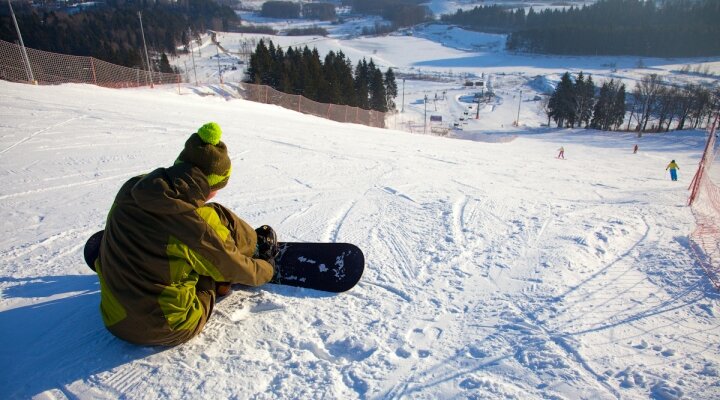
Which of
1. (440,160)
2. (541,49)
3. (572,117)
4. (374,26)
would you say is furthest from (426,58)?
(440,160)

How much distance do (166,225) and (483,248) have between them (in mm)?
3172

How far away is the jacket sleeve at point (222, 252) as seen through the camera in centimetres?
222

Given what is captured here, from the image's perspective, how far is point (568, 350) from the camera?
2.64 m

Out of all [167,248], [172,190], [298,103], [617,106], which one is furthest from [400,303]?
[617,106]

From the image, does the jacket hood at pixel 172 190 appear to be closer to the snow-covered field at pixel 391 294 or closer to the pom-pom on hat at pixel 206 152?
the pom-pom on hat at pixel 206 152

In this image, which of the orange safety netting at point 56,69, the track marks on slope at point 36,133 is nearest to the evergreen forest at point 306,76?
the orange safety netting at point 56,69

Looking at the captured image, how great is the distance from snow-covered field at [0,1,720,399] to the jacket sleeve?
0.52 metres

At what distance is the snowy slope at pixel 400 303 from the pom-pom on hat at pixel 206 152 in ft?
3.90

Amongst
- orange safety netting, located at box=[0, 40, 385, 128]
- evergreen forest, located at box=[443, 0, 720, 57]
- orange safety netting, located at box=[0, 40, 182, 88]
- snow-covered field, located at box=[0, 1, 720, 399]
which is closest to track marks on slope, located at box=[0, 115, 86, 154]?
snow-covered field, located at box=[0, 1, 720, 399]

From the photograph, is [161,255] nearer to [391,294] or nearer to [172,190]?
[172,190]

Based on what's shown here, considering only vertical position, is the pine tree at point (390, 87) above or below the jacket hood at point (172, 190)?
below

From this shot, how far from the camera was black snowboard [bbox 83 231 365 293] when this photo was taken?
329 centimetres

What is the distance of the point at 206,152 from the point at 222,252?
573 millimetres

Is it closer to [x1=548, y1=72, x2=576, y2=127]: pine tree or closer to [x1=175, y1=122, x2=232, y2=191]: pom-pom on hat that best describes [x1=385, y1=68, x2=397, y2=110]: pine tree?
[x1=548, y1=72, x2=576, y2=127]: pine tree
